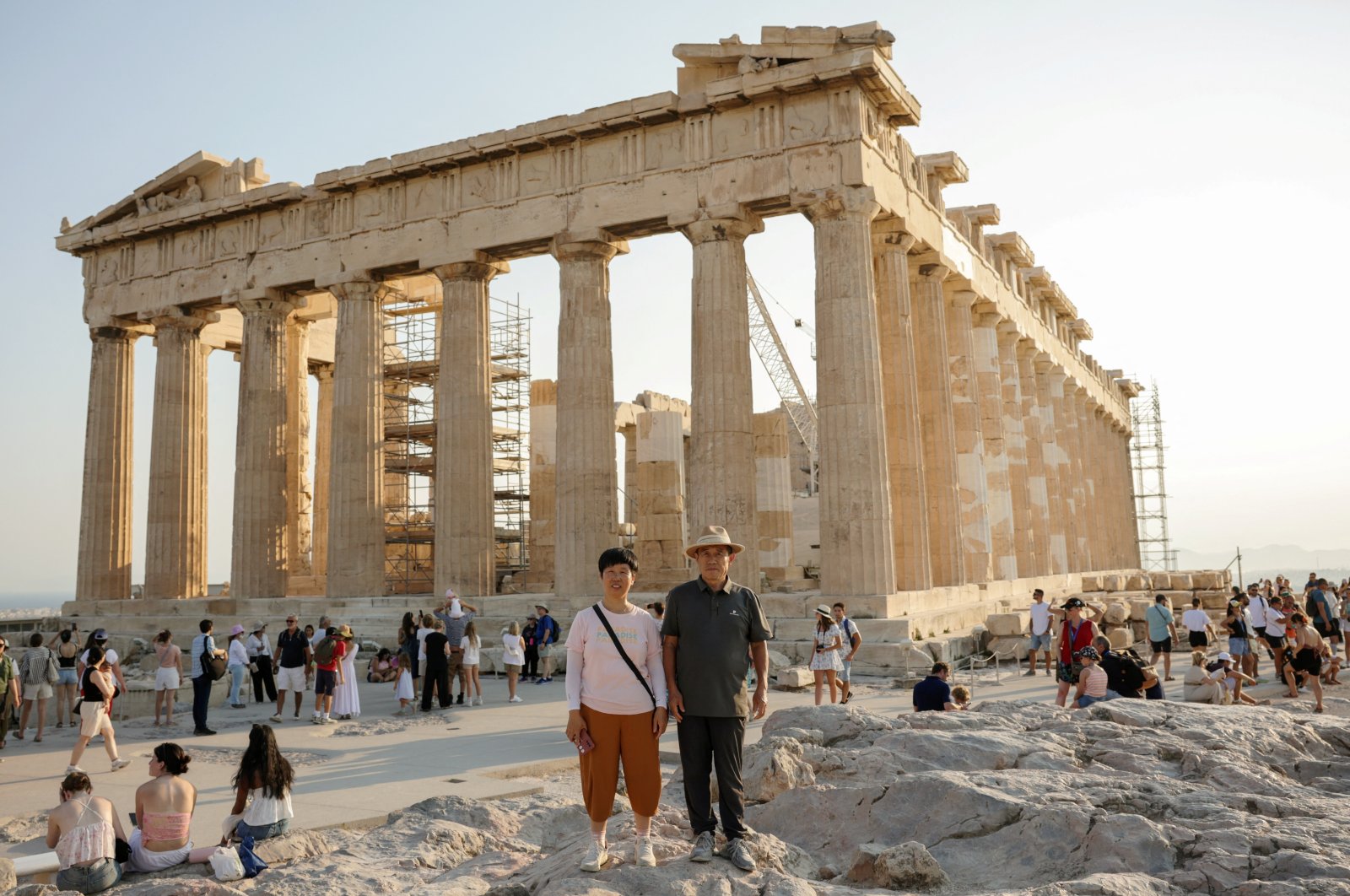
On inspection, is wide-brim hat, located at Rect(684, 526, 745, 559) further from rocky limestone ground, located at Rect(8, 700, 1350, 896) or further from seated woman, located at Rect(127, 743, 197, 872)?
seated woman, located at Rect(127, 743, 197, 872)

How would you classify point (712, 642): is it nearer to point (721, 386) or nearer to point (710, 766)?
point (710, 766)

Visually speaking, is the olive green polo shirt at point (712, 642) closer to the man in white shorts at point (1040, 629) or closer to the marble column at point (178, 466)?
the man in white shorts at point (1040, 629)

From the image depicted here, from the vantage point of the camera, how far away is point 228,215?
2939 cm

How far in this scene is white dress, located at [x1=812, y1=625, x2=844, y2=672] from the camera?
47.0 feet

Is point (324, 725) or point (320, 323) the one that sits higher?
point (320, 323)

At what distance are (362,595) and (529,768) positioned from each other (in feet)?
55.3

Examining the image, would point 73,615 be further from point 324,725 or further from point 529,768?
point 529,768

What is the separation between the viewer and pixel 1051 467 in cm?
3762

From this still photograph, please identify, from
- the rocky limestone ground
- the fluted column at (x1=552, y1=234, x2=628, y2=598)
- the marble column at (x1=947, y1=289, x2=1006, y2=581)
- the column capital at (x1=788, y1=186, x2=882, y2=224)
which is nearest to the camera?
the rocky limestone ground

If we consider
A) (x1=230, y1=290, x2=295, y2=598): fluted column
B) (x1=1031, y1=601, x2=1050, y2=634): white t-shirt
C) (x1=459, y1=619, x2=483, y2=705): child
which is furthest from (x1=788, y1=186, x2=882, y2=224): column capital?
(x1=230, y1=290, x2=295, y2=598): fluted column

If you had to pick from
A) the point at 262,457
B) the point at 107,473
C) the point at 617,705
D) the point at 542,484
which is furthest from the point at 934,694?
the point at 107,473

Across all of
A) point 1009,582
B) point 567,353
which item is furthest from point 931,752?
point 1009,582

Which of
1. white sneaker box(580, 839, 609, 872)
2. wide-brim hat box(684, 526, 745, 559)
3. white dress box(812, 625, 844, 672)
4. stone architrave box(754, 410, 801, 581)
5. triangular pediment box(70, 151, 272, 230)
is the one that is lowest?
white sneaker box(580, 839, 609, 872)

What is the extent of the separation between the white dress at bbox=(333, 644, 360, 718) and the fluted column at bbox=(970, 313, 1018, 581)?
19.0 meters
